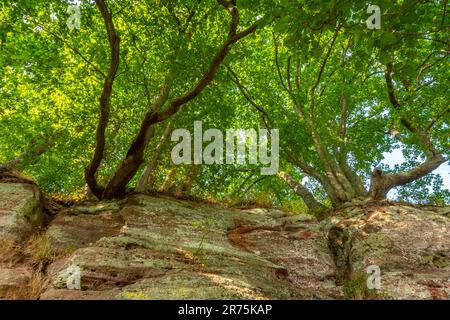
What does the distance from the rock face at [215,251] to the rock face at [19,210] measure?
20mm

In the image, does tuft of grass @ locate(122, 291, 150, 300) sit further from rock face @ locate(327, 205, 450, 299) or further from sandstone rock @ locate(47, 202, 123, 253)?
rock face @ locate(327, 205, 450, 299)

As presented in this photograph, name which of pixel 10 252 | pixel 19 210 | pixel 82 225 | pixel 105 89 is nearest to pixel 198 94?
pixel 105 89

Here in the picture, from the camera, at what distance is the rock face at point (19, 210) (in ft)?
21.5

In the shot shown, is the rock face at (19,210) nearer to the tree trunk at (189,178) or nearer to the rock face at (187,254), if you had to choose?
the rock face at (187,254)

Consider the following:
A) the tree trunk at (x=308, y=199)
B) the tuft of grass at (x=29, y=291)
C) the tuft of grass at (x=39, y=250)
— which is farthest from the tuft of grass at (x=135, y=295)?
the tree trunk at (x=308, y=199)

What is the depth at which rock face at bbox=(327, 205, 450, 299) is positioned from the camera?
6316 mm

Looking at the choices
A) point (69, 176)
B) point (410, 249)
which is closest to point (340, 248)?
point (410, 249)

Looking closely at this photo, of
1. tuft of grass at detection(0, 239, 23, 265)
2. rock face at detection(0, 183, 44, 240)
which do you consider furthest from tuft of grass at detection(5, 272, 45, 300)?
rock face at detection(0, 183, 44, 240)

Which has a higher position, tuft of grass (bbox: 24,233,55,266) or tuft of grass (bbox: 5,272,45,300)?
tuft of grass (bbox: 24,233,55,266)

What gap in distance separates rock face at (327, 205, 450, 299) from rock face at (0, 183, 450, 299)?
0.02 m

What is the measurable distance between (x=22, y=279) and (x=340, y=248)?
7.06 meters

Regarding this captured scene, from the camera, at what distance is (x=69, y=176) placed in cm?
1536
